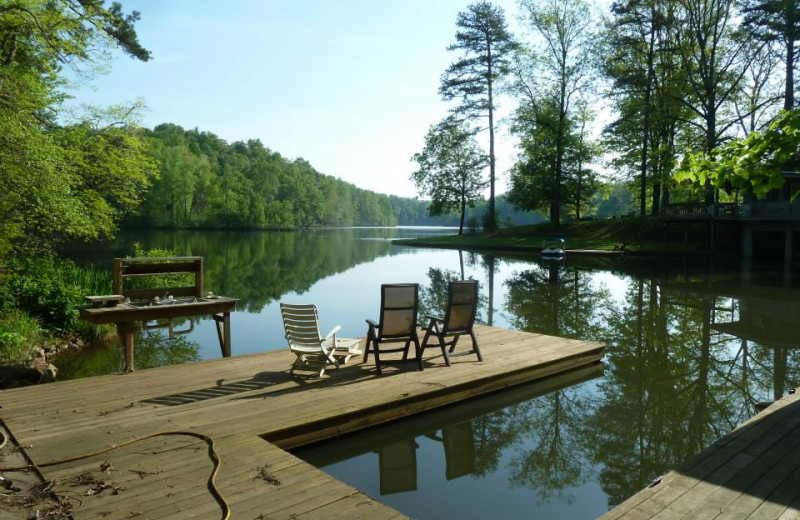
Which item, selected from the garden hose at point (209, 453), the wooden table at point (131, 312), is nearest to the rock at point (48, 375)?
the wooden table at point (131, 312)

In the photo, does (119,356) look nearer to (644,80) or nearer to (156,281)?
(156,281)

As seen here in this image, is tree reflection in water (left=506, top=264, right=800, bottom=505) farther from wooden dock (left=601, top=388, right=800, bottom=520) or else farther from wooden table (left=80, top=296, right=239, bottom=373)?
wooden table (left=80, top=296, right=239, bottom=373)

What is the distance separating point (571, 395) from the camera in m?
7.64

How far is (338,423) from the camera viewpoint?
18.3ft

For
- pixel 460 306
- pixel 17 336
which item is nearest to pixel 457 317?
pixel 460 306

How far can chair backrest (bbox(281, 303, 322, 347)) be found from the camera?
6.94 metres

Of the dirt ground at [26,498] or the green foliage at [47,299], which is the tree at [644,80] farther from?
the dirt ground at [26,498]

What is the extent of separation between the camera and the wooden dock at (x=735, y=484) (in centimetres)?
355

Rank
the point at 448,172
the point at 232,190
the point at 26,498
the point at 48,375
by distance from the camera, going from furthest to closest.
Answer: the point at 232,190 < the point at 448,172 < the point at 48,375 < the point at 26,498

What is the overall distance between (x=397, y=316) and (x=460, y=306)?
1057 millimetres

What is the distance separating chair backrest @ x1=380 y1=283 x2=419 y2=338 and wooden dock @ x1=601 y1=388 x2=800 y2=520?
357cm

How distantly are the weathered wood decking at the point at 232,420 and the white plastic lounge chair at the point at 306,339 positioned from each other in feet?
0.87

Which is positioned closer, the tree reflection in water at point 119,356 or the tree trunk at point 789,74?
the tree reflection in water at point 119,356

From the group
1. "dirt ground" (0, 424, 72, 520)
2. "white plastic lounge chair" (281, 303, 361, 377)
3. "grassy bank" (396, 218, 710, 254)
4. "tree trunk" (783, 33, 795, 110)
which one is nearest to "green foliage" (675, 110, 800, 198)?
"white plastic lounge chair" (281, 303, 361, 377)
